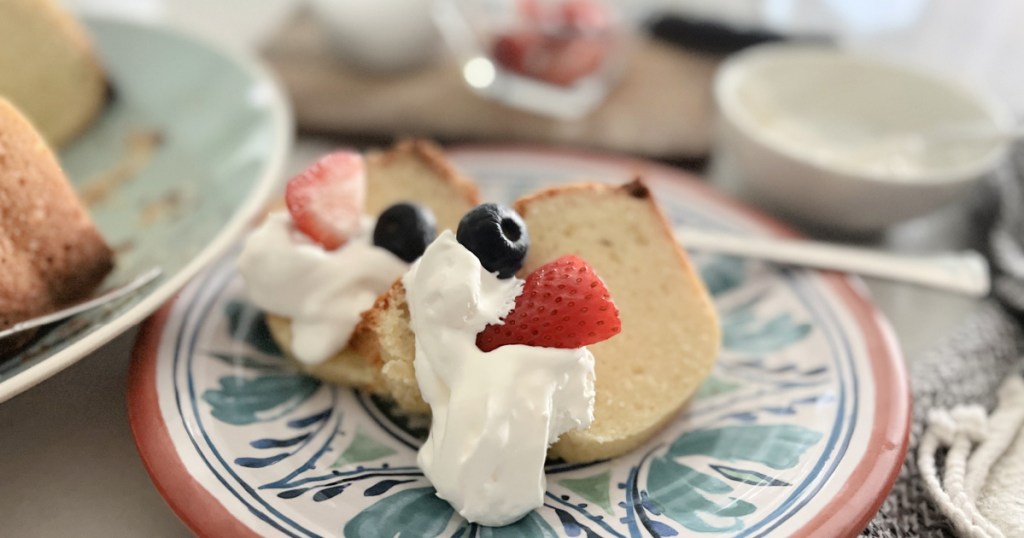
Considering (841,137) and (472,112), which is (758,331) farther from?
(472,112)

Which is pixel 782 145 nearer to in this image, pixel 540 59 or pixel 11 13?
pixel 540 59

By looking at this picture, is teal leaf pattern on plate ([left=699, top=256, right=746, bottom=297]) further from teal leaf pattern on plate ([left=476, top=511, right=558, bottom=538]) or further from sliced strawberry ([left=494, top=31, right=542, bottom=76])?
sliced strawberry ([left=494, top=31, right=542, bottom=76])

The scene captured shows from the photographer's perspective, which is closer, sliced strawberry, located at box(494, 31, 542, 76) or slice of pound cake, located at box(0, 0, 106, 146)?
slice of pound cake, located at box(0, 0, 106, 146)

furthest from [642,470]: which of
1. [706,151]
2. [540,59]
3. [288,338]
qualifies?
[540,59]

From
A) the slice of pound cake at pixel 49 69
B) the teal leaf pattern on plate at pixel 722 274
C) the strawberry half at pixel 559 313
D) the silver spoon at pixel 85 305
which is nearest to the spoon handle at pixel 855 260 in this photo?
the teal leaf pattern on plate at pixel 722 274

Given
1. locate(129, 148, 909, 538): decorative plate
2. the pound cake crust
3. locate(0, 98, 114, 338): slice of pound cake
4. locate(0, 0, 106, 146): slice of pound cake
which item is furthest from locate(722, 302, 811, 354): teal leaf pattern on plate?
locate(0, 0, 106, 146): slice of pound cake

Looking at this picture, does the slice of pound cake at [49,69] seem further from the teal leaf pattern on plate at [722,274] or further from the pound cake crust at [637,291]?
the teal leaf pattern on plate at [722,274]
